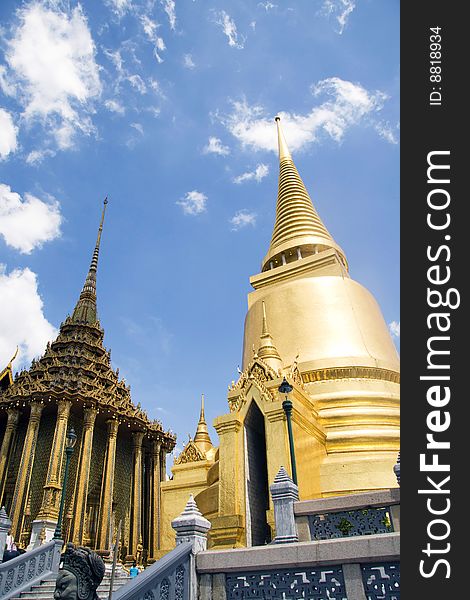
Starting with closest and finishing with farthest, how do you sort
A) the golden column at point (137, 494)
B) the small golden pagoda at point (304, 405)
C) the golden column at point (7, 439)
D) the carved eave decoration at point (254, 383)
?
1. the small golden pagoda at point (304, 405)
2. the carved eave decoration at point (254, 383)
3. the golden column at point (7, 439)
4. the golden column at point (137, 494)

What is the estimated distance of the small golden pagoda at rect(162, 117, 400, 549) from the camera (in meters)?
12.1

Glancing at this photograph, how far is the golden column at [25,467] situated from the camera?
2228cm

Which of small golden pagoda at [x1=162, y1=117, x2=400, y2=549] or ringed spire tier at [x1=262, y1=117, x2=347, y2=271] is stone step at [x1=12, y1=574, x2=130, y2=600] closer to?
small golden pagoda at [x1=162, y1=117, x2=400, y2=549]

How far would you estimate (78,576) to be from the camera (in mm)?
4004

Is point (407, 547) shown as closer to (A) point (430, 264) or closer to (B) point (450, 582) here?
(B) point (450, 582)

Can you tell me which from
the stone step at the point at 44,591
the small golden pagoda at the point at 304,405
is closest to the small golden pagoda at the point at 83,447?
the small golden pagoda at the point at 304,405

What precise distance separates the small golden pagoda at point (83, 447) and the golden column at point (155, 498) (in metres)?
0.06

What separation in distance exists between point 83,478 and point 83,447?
64.4 inches

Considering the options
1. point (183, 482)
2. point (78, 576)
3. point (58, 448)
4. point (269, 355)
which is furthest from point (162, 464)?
point (78, 576)

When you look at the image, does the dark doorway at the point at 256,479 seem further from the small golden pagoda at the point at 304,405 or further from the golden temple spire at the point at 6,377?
the golden temple spire at the point at 6,377

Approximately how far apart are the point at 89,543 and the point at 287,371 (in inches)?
618

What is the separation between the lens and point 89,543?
23.9 meters

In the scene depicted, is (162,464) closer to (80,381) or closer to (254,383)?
(80,381)

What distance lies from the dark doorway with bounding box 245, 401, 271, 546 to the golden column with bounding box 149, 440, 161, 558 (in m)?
16.0
